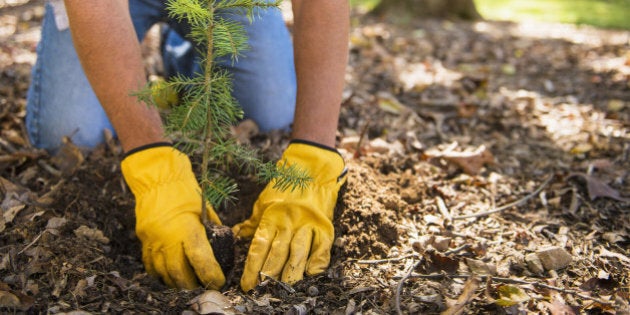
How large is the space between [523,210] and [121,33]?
5.56 feet

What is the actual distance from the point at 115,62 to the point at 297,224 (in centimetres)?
83

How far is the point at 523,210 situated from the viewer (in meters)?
2.17

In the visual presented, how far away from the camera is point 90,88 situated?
2717mm

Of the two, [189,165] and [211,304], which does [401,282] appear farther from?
[189,165]

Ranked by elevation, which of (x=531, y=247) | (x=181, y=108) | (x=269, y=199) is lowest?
(x=531, y=247)

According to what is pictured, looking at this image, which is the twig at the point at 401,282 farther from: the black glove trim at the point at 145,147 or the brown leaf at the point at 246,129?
the brown leaf at the point at 246,129

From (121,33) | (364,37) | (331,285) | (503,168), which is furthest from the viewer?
(364,37)

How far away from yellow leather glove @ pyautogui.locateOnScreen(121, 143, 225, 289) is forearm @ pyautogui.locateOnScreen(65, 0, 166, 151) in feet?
0.28

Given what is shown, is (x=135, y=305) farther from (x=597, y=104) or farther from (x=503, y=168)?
(x=597, y=104)

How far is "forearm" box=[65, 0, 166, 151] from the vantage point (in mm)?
1728

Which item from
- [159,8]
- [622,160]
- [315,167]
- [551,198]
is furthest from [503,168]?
[159,8]

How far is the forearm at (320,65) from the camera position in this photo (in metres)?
1.94

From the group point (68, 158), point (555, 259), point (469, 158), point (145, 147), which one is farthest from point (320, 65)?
point (68, 158)

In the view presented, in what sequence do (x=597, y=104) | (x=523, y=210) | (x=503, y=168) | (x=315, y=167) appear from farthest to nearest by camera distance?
1. (x=597, y=104)
2. (x=503, y=168)
3. (x=523, y=210)
4. (x=315, y=167)
